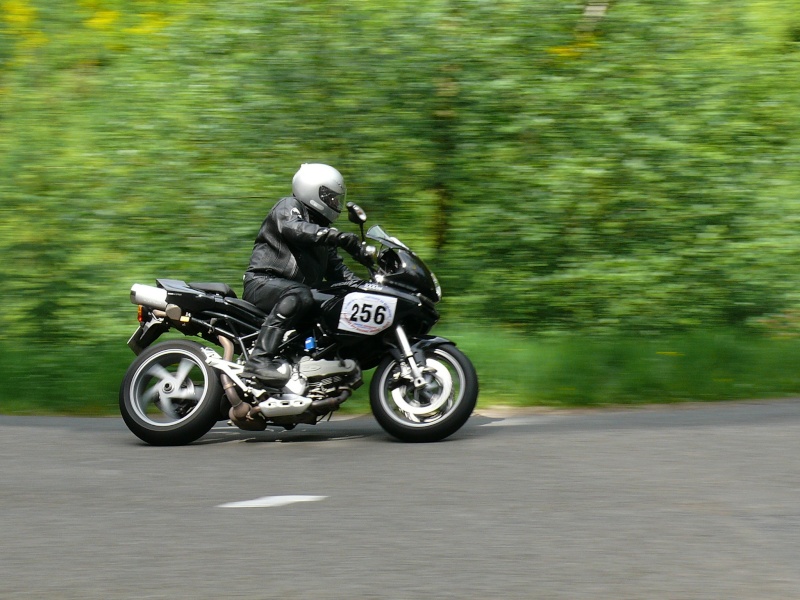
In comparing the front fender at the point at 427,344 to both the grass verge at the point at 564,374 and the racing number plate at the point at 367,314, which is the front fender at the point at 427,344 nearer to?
the racing number plate at the point at 367,314

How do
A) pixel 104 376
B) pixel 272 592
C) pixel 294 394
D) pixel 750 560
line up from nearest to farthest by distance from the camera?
pixel 272 592
pixel 750 560
pixel 294 394
pixel 104 376

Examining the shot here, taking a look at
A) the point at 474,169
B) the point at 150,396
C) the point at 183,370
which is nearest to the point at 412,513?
the point at 183,370

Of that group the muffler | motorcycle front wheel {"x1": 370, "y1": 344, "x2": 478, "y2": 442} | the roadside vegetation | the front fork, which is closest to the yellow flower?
the roadside vegetation

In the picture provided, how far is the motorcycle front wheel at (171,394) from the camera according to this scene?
7.82 metres

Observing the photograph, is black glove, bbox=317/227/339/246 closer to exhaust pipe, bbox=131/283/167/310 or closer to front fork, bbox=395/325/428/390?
front fork, bbox=395/325/428/390

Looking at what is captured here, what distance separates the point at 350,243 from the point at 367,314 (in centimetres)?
50

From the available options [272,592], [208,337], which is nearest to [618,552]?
[272,592]

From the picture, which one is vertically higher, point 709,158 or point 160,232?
point 709,158

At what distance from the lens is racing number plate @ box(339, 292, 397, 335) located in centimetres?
798

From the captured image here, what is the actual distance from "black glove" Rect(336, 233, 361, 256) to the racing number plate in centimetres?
31

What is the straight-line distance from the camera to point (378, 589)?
4551mm

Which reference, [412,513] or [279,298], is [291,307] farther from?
[412,513]

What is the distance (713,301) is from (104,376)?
6.05 meters

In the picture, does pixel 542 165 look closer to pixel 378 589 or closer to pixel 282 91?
pixel 282 91
